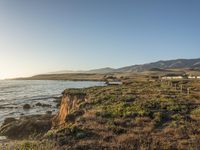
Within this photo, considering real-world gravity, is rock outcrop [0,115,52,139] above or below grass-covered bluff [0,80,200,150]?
below

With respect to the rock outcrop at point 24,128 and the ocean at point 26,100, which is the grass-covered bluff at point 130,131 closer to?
the rock outcrop at point 24,128

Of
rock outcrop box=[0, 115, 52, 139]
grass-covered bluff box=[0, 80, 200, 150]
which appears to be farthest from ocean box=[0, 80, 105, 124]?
grass-covered bluff box=[0, 80, 200, 150]

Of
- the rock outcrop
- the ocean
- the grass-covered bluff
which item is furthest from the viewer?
the ocean

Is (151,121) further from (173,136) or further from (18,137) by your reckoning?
(18,137)

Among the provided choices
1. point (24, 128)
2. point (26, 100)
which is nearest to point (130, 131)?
point (24, 128)

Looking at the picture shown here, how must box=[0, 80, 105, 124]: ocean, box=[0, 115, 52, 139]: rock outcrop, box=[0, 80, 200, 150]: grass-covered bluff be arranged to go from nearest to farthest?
box=[0, 80, 200, 150]: grass-covered bluff, box=[0, 115, 52, 139]: rock outcrop, box=[0, 80, 105, 124]: ocean

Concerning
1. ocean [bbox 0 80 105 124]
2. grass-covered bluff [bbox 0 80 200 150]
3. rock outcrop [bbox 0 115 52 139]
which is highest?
grass-covered bluff [bbox 0 80 200 150]

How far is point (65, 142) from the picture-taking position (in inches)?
460

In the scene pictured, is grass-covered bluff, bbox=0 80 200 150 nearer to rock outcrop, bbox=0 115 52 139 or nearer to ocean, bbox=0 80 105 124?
rock outcrop, bbox=0 115 52 139

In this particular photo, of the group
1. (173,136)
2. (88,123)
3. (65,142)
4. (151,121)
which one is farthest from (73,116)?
(173,136)

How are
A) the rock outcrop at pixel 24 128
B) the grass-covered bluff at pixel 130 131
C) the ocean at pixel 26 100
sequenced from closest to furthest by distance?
1. the grass-covered bluff at pixel 130 131
2. the rock outcrop at pixel 24 128
3. the ocean at pixel 26 100

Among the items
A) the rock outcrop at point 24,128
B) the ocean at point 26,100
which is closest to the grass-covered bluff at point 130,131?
the rock outcrop at point 24,128

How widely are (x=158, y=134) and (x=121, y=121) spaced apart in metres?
3.15

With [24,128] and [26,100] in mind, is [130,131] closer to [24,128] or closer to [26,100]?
[24,128]
